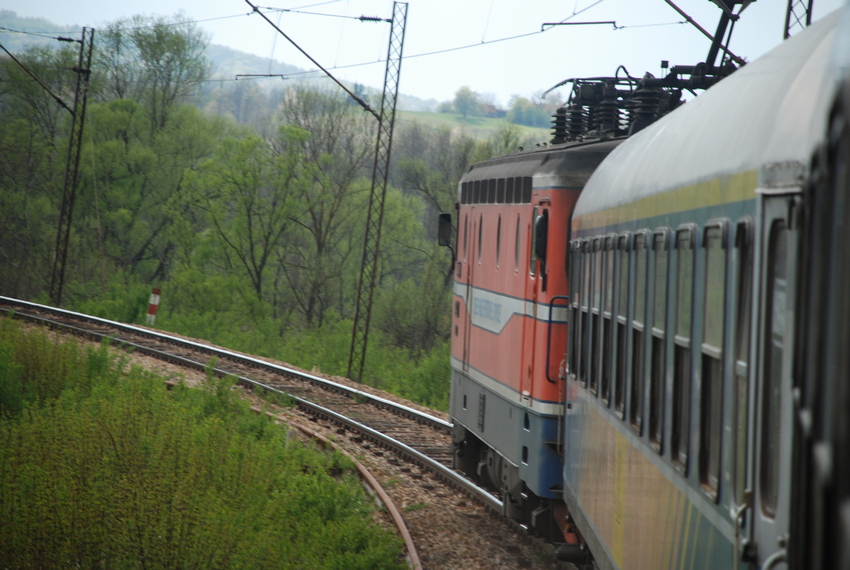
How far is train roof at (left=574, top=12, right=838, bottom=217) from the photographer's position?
2.29 metres

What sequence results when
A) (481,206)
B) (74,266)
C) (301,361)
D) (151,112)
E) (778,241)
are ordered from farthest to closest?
(151,112) → (74,266) → (301,361) → (481,206) → (778,241)

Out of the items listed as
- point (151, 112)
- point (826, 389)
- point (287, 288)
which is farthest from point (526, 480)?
point (151, 112)

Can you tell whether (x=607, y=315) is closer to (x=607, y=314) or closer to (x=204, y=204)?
(x=607, y=314)

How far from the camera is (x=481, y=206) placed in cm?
1046

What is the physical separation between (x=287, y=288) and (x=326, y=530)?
33996mm

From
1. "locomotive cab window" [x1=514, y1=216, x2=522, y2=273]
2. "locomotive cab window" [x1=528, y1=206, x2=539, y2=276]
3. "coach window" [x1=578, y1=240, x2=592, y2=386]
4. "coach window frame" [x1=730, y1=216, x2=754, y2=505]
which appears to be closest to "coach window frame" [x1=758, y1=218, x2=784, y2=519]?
"coach window frame" [x1=730, y1=216, x2=754, y2=505]

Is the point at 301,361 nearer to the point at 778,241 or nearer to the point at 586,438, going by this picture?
the point at 586,438

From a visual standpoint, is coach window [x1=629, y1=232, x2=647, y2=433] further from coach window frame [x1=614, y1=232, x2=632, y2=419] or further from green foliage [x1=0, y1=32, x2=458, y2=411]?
green foliage [x1=0, y1=32, x2=458, y2=411]

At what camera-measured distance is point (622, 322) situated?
5113mm

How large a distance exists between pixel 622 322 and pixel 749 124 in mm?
2398

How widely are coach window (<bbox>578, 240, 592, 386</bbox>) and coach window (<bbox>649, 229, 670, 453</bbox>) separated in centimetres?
224

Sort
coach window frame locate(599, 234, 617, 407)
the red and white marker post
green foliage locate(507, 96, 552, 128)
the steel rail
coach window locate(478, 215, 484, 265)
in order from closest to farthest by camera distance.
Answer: coach window frame locate(599, 234, 617, 407)
coach window locate(478, 215, 484, 265)
the steel rail
the red and white marker post
green foliage locate(507, 96, 552, 128)

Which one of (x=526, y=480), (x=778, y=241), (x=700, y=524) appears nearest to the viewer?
(x=778, y=241)

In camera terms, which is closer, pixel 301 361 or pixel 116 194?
pixel 301 361
